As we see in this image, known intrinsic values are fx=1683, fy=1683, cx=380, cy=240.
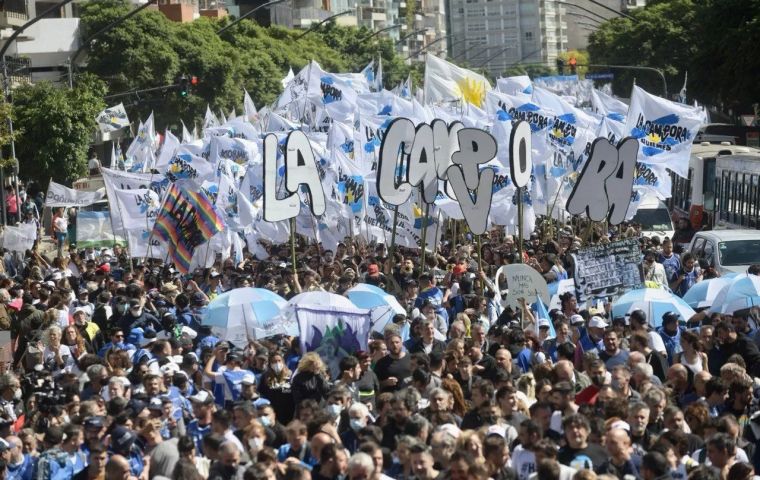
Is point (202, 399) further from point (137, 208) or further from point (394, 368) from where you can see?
point (137, 208)

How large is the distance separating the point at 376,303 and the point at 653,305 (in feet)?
7.93

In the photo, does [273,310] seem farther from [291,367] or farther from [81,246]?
[81,246]

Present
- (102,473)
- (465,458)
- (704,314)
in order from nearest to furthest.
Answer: (465,458) → (102,473) → (704,314)

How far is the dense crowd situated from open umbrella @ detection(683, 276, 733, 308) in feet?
2.84

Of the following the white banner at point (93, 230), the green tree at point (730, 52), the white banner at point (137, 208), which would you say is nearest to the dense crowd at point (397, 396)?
the white banner at point (137, 208)

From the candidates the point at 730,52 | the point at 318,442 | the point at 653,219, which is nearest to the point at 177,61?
the point at 730,52

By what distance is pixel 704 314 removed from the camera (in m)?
14.0

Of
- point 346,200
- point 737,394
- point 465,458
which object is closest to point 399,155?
point 346,200

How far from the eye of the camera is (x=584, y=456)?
8.80 m

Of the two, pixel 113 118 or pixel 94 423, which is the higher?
pixel 113 118

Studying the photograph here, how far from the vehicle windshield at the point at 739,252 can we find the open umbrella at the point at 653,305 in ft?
21.2

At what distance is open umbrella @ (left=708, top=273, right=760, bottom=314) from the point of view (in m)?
14.4

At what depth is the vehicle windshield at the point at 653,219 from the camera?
31578mm

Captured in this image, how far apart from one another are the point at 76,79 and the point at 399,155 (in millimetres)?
32029
